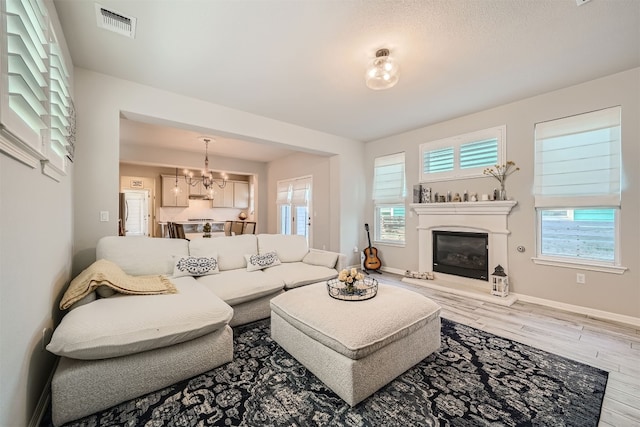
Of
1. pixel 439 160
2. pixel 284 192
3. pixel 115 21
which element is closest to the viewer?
pixel 115 21

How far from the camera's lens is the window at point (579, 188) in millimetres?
2936

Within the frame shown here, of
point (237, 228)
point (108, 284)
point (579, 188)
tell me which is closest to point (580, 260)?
point (579, 188)

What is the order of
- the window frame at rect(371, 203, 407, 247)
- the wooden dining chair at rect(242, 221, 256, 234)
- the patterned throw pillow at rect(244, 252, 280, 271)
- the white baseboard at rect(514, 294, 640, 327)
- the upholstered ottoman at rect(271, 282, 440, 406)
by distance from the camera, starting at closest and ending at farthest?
the upholstered ottoman at rect(271, 282, 440, 406), the white baseboard at rect(514, 294, 640, 327), the patterned throw pillow at rect(244, 252, 280, 271), the window frame at rect(371, 203, 407, 247), the wooden dining chair at rect(242, 221, 256, 234)

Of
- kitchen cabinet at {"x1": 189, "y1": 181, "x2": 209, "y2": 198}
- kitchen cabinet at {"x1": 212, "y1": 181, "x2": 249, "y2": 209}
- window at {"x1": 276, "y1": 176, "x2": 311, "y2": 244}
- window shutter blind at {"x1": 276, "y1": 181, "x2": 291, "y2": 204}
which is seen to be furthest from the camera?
kitchen cabinet at {"x1": 212, "y1": 181, "x2": 249, "y2": 209}

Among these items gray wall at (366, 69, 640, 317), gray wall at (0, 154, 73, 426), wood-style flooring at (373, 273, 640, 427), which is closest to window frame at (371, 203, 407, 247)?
gray wall at (366, 69, 640, 317)

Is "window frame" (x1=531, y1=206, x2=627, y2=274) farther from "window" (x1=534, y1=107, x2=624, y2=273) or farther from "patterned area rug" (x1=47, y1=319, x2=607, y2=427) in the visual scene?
"patterned area rug" (x1=47, y1=319, x2=607, y2=427)

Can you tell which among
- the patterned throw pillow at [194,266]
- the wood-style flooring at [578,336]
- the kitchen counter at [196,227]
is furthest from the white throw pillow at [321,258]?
the kitchen counter at [196,227]

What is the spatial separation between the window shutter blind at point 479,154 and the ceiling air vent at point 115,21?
14.6ft

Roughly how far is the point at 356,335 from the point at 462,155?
373 cm

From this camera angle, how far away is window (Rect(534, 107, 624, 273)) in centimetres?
294

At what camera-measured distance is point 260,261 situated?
11.1ft

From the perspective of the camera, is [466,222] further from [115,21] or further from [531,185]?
[115,21]

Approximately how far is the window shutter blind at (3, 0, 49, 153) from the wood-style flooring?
3.42 m

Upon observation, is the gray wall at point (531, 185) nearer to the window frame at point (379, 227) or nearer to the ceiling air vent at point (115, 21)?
the window frame at point (379, 227)
